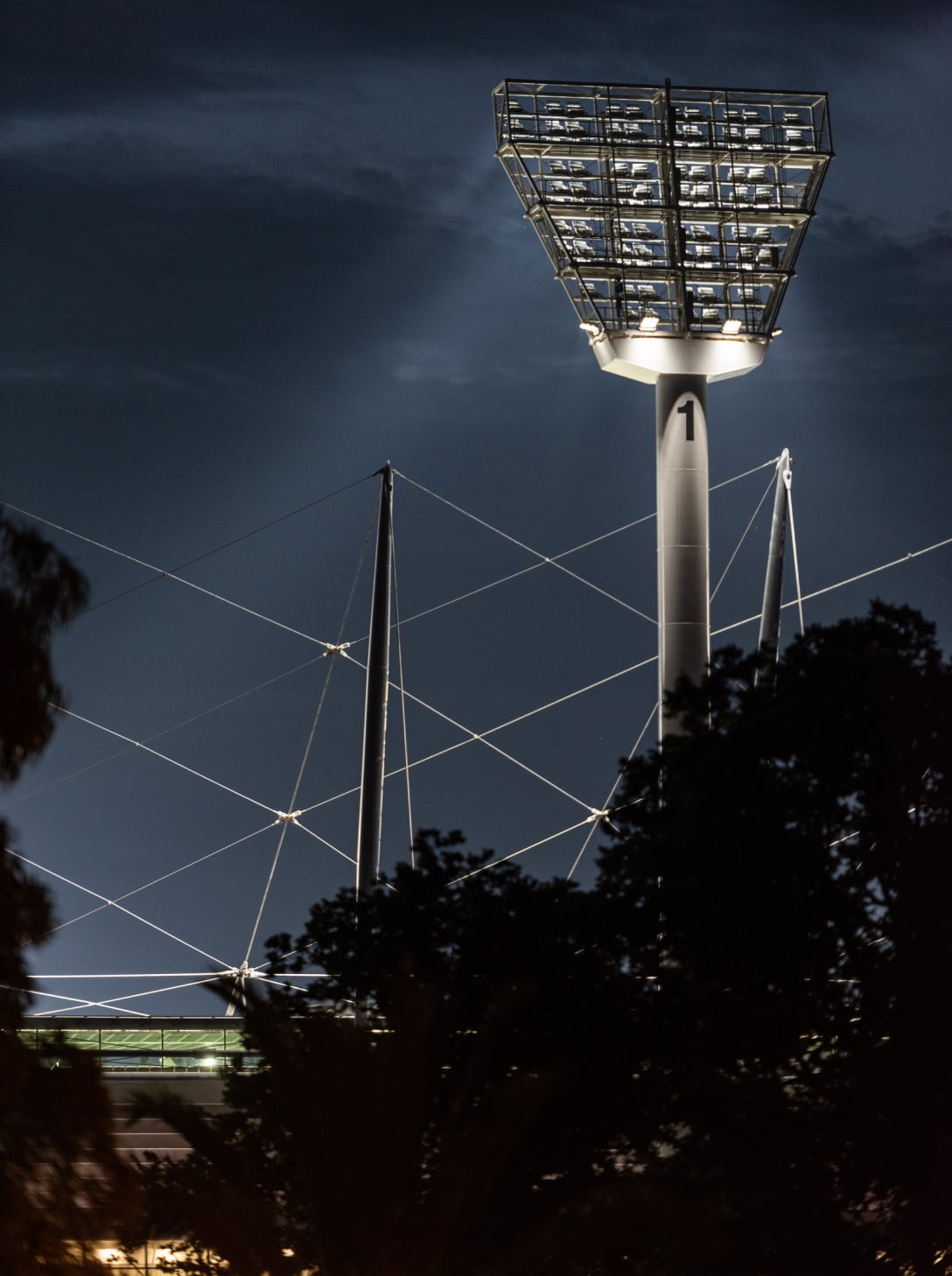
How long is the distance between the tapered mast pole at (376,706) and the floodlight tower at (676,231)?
6.79m

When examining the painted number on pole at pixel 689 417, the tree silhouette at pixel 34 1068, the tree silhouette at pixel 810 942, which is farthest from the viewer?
the painted number on pole at pixel 689 417

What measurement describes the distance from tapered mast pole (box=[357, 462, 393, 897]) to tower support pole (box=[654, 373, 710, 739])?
6.51m

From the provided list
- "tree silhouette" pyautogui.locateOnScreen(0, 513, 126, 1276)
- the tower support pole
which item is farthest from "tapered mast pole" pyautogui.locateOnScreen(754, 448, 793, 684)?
"tree silhouette" pyautogui.locateOnScreen(0, 513, 126, 1276)

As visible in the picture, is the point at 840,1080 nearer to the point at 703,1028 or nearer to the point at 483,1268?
the point at 703,1028

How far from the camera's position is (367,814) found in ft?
123

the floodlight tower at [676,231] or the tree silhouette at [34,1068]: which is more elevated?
the floodlight tower at [676,231]

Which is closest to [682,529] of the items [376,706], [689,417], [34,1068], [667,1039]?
[689,417]

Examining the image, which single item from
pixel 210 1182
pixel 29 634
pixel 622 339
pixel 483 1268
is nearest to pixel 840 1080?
pixel 483 1268

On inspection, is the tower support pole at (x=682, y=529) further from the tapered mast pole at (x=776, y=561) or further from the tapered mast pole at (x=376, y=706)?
the tapered mast pole at (x=376, y=706)

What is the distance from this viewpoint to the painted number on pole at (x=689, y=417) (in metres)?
42.6

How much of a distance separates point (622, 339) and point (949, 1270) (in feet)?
76.7

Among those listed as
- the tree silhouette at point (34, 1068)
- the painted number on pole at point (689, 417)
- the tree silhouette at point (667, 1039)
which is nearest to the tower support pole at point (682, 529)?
the painted number on pole at point (689, 417)

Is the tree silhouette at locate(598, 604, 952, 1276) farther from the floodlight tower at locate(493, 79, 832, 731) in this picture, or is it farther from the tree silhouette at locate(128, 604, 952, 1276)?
the floodlight tower at locate(493, 79, 832, 731)

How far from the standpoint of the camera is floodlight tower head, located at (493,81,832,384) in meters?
42.2
